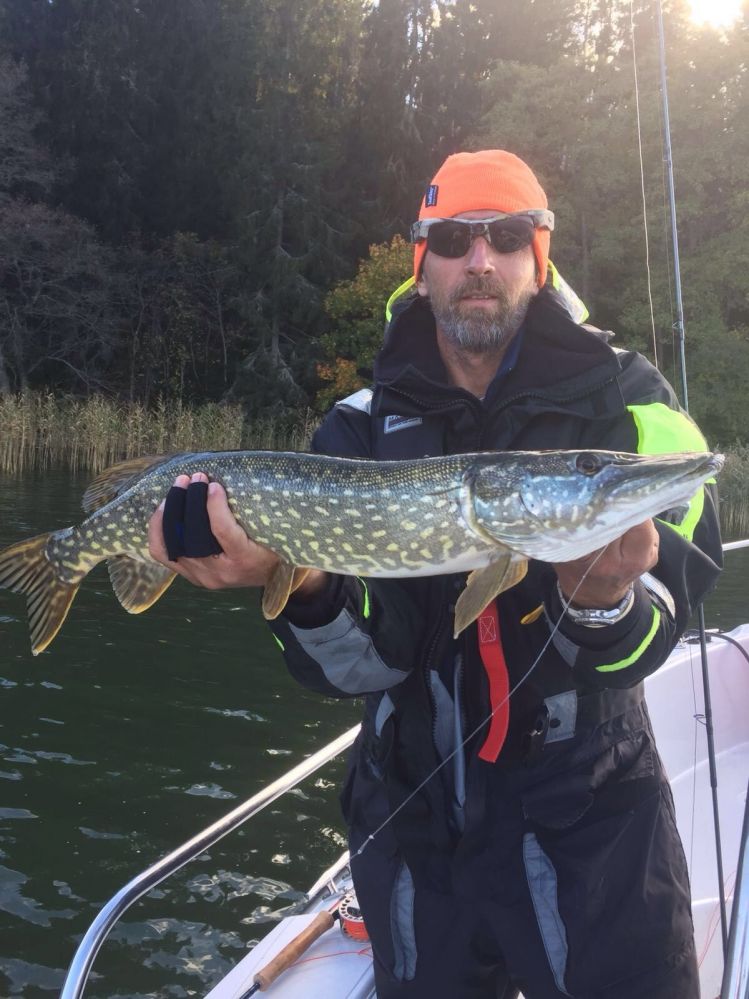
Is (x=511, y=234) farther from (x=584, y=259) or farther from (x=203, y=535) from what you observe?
(x=584, y=259)

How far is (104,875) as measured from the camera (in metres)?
3.50

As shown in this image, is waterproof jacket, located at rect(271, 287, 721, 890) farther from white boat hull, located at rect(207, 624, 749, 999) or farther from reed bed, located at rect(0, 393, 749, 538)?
reed bed, located at rect(0, 393, 749, 538)

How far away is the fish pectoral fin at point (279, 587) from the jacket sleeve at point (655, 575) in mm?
560

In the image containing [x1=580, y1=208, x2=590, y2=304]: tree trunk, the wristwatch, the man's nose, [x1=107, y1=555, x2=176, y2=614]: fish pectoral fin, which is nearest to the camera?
the wristwatch

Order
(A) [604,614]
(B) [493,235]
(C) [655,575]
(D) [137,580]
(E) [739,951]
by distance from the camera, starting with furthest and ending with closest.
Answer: (D) [137,580] → (B) [493,235] → (C) [655,575] → (A) [604,614] → (E) [739,951]

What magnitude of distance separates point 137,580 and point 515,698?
114cm

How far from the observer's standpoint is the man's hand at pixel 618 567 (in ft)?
5.07

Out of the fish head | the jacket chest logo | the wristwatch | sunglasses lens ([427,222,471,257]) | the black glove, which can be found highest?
sunglasses lens ([427,222,471,257])

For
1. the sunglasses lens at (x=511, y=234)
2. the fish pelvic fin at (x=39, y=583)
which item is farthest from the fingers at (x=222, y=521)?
the sunglasses lens at (x=511, y=234)

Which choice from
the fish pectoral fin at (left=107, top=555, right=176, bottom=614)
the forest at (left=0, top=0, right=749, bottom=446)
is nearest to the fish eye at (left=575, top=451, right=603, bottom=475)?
the fish pectoral fin at (left=107, top=555, right=176, bottom=614)

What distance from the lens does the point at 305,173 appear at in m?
22.3

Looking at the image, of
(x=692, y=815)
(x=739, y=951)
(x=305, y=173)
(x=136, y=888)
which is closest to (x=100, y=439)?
(x=305, y=173)

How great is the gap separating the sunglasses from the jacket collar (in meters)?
0.16

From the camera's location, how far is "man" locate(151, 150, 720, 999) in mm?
1558
